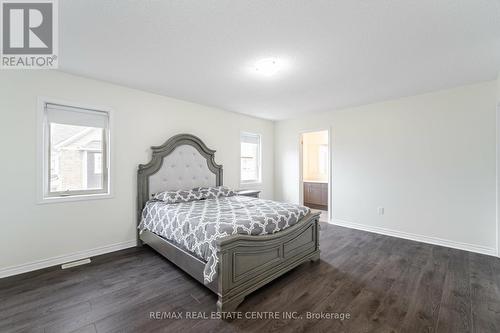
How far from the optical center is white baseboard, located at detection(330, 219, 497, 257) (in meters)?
2.99

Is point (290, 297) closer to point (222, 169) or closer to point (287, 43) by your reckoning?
point (287, 43)

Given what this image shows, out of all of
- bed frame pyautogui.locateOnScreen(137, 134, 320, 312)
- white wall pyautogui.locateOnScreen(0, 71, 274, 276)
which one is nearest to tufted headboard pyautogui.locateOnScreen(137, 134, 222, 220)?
bed frame pyautogui.locateOnScreen(137, 134, 320, 312)

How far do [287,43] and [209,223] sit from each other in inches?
74.3

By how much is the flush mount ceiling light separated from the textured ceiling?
103 mm

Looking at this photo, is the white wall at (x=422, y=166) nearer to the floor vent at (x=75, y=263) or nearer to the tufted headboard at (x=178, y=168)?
the tufted headboard at (x=178, y=168)

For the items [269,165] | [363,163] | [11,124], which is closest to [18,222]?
[11,124]

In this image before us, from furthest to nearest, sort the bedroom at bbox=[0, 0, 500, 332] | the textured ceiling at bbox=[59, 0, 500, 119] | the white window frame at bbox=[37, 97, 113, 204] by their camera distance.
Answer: the white window frame at bbox=[37, 97, 113, 204]
the bedroom at bbox=[0, 0, 500, 332]
the textured ceiling at bbox=[59, 0, 500, 119]

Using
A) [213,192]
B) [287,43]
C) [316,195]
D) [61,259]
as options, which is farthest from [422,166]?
[61,259]

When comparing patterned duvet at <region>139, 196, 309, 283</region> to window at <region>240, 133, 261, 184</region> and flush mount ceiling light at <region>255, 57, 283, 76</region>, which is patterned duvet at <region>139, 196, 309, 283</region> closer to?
flush mount ceiling light at <region>255, 57, 283, 76</region>

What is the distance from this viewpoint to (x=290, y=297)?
80.3 inches

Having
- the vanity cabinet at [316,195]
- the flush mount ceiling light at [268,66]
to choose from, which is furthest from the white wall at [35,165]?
the vanity cabinet at [316,195]

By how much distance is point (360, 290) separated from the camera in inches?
84.3

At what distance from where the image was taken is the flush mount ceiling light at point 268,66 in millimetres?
2416

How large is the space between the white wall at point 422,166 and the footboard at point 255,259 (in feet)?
6.52
